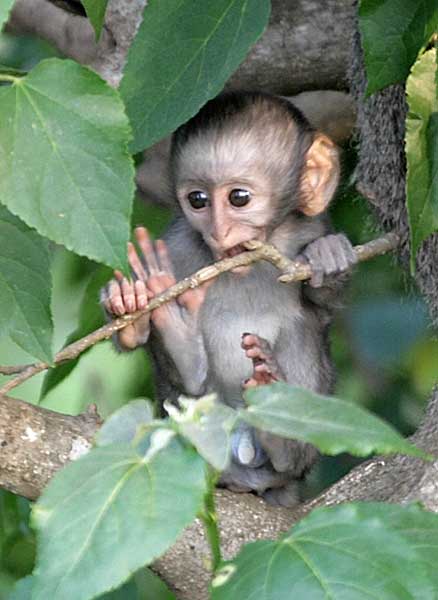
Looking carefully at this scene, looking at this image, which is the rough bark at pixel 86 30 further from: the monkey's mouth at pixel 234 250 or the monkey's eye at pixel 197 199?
the monkey's mouth at pixel 234 250

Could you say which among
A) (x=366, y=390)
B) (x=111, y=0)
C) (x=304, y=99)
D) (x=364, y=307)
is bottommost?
(x=366, y=390)

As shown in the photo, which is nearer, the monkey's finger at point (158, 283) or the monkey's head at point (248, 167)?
the monkey's finger at point (158, 283)

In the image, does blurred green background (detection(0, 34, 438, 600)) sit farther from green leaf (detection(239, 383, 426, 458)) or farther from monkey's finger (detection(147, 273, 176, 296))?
green leaf (detection(239, 383, 426, 458))

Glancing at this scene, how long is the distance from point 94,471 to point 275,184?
1.04 m

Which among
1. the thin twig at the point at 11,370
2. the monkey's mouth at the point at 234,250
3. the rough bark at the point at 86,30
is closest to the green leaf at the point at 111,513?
the thin twig at the point at 11,370

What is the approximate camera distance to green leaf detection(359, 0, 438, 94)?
154cm

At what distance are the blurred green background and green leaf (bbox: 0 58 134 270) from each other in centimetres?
88

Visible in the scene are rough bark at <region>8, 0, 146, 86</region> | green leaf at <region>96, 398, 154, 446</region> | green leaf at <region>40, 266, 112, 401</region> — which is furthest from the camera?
rough bark at <region>8, 0, 146, 86</region>

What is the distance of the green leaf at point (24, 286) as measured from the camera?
4.58 feet

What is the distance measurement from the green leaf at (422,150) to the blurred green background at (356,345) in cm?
61

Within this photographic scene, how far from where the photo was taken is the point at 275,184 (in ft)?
6.45

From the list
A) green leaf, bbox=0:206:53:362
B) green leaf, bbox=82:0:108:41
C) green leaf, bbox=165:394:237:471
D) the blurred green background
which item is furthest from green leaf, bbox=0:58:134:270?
the blurred green background

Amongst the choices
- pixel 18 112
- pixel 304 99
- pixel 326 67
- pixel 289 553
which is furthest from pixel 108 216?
pixel 304 99

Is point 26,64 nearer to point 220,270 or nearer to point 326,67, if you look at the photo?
point 326,67
